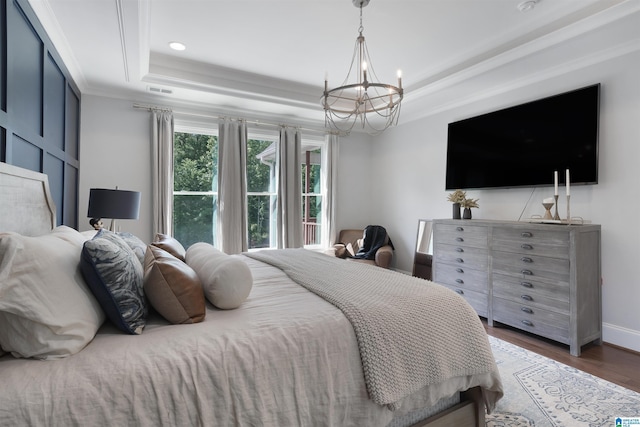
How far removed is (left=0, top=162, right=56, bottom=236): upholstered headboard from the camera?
160 centimetres

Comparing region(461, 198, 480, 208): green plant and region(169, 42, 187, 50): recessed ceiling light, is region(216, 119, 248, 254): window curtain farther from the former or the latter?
region(461, 198, 480, 208): green plant

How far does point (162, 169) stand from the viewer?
4.03m

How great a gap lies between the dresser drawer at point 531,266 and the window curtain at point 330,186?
2614 mm

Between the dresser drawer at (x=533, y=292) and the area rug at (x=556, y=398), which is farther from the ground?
the dresser drawer at (x=533, y=292)

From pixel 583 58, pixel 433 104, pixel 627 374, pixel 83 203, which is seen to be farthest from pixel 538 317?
pixel 83 203

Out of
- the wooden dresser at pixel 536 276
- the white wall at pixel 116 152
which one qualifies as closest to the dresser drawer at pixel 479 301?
the wooden dresser at pixel 536 276

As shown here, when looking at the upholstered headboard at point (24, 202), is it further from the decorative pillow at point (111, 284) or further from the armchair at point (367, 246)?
the armchair at point (367, 246)

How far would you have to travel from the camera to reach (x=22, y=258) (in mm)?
1005

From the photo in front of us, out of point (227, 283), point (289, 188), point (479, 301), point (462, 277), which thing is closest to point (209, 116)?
point (289, 188)

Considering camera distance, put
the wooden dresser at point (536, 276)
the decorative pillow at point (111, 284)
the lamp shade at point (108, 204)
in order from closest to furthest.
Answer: the decorative pillow at point (111, 284)
the wooden dresser at point (536, 276)
the lamp shade at point (108, 204)

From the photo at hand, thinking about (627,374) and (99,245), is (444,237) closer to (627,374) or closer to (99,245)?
(627,374)

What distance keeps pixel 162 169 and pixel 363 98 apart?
2845 mm

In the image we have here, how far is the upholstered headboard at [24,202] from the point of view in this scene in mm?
1604

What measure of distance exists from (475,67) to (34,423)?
396cm
